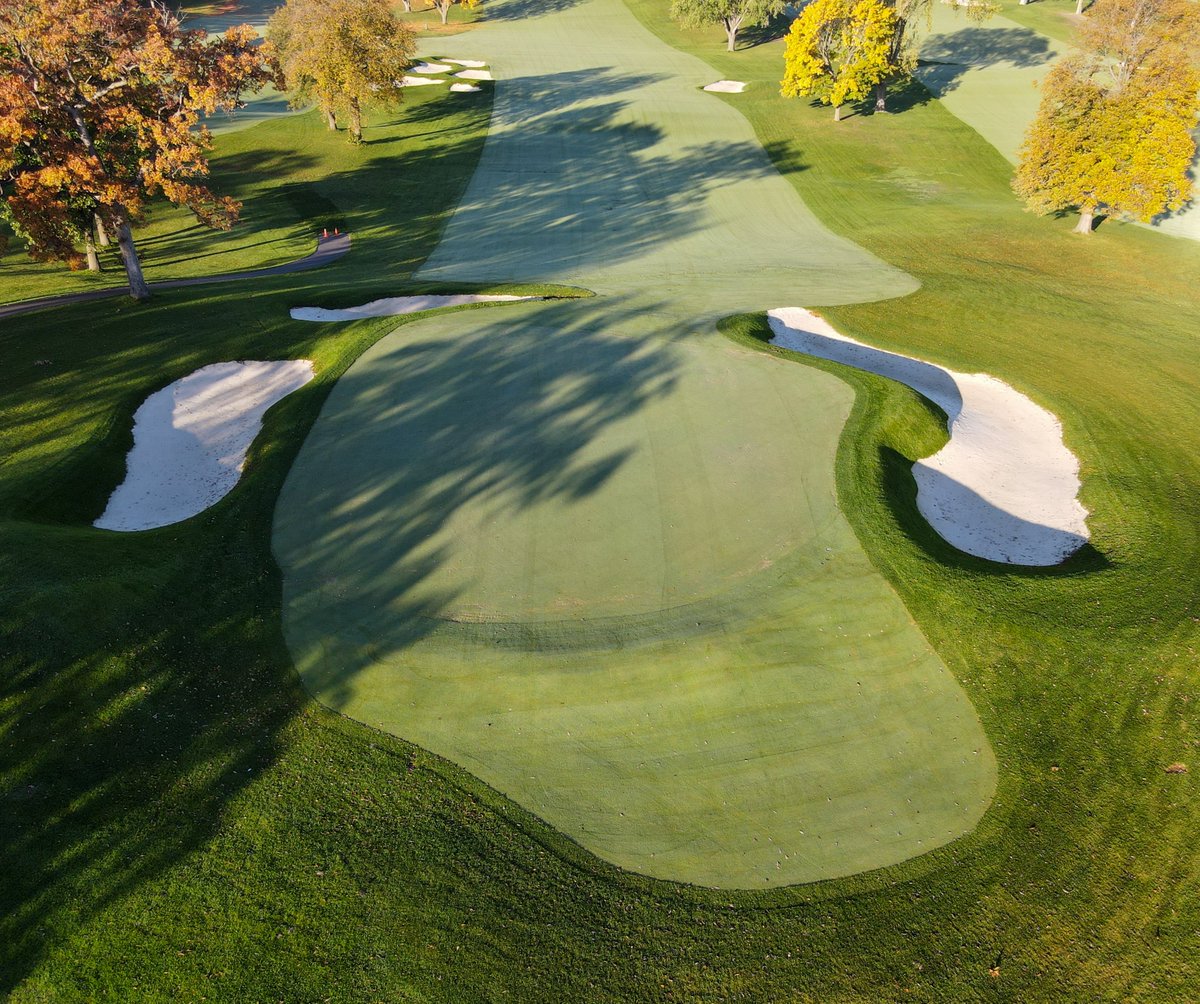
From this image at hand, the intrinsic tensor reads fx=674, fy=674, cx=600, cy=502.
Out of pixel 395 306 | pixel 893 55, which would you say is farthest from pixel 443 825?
pixel 893 55

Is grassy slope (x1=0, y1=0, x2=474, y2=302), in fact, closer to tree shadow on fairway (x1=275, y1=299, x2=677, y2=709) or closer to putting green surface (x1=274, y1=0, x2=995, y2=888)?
tree shadow on fairway (x1=275, y1=299, x2=677, y2=709)

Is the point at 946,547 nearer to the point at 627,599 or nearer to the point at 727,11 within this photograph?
the point at 627,599

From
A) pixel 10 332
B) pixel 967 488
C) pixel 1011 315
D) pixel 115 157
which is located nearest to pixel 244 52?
pixel 115 157

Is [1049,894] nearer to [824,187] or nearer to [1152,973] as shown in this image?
[1152,973]

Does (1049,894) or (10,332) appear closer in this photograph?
(1049,894)

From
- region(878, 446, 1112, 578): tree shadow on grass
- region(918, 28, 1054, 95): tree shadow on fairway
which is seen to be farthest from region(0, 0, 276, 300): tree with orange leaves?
region(918, 28, 1054, 95): tree shadow on fairway
